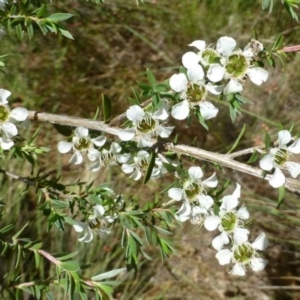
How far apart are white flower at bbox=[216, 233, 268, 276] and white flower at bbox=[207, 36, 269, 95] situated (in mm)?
352

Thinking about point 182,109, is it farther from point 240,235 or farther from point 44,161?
point 44,161

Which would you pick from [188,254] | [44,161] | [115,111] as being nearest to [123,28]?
[115,111]

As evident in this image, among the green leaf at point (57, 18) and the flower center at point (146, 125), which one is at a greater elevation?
the green leaf at point (57, 18)

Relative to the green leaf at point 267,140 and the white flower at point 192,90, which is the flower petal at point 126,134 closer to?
the white flower at point 192,90

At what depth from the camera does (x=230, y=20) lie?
2426 mm

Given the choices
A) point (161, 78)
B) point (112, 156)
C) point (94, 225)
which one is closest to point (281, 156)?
point (112, 156)

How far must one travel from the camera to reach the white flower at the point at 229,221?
3.76ft

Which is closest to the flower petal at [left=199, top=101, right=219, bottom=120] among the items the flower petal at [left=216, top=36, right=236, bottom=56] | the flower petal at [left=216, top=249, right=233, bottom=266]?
the flower petal at [left=216, top=36, right=236, bottom=56]

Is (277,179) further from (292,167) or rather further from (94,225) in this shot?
(94,225)

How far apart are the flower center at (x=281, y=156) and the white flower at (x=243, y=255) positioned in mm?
198

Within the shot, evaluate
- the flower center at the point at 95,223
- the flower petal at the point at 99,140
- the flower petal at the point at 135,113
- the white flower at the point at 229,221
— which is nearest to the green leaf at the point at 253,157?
the white flower at the point at 229,221

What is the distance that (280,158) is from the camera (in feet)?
3.57

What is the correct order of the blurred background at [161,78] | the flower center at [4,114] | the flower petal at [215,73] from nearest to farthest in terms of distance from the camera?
the flower petal at [215,73] → the flower center at [4,114] → the blurred background at [161,78]

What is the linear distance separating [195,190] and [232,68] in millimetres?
271
